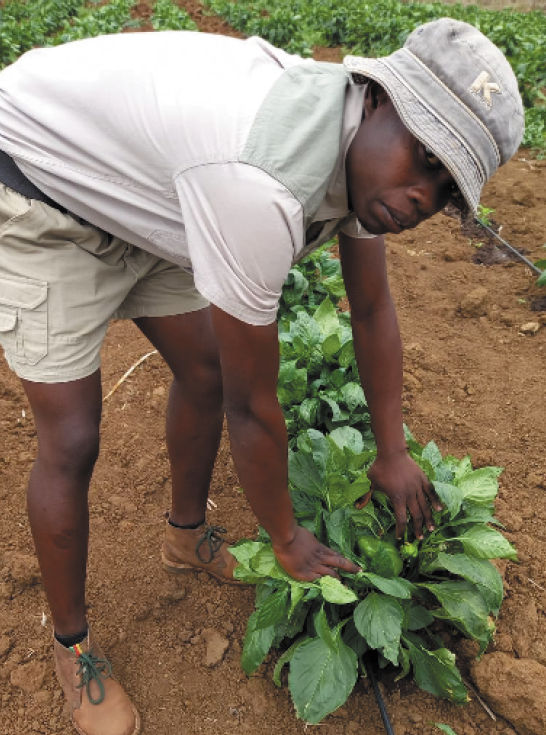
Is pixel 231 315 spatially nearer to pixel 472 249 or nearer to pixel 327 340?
pixel 327 340

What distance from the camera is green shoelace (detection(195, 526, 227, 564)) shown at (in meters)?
2.41

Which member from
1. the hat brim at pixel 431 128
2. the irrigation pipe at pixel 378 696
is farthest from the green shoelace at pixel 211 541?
the hat brim at pixel 431 128

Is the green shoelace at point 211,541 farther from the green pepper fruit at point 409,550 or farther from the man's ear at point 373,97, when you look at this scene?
the man's ear at point 373,97

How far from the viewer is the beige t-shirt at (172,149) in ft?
4.18

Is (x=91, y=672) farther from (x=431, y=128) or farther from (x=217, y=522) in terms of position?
(x=431, y=128)

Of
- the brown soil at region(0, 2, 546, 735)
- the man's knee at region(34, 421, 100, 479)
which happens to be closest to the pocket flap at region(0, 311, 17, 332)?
the man's knee at region(34, 421, 100, 479)

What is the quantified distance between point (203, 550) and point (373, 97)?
164 cm

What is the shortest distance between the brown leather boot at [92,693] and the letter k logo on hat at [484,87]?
1704mm

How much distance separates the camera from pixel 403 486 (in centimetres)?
196

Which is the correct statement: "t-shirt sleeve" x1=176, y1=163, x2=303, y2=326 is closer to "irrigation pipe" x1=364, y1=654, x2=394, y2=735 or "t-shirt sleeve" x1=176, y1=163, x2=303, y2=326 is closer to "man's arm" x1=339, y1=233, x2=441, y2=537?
"man's arm" x1=339, y1=233, x2=441, y2=537

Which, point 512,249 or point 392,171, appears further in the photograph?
point 512,249

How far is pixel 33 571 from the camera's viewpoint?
2.48 m

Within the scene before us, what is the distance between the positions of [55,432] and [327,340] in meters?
1.28

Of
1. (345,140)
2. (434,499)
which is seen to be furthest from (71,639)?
(345,140)
